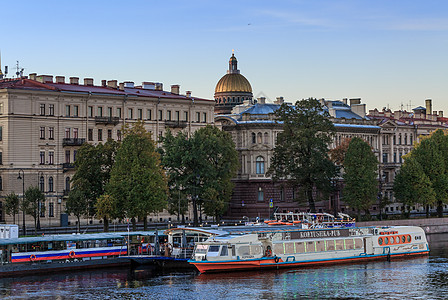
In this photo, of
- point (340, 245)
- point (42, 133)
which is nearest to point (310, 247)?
point (340, 245)

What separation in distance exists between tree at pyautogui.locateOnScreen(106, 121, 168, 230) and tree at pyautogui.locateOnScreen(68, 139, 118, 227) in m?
1.65

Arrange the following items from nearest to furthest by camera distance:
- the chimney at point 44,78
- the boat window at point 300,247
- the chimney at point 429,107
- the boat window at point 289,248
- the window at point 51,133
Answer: the boat window at point 289,248 < the boat window at point 300,247 < the window at point 51,133 < the chimney at point 44,78 < the chimney at point 429,107

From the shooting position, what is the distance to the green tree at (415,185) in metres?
98.8

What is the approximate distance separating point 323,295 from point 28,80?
174 feet

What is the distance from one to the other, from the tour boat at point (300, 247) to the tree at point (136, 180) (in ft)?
43.0

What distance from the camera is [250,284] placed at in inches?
2099

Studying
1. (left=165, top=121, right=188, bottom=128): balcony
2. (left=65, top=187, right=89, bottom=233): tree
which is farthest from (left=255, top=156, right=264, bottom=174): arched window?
(left=65, top=187, right=89, bottom=233): tree

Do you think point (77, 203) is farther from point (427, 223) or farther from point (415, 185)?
point (415, 185)

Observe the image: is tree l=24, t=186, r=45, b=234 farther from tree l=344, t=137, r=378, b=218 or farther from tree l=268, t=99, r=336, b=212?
tree l=344, t=137, r=378, b=218

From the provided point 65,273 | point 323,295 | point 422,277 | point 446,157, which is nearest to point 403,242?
point 422,277

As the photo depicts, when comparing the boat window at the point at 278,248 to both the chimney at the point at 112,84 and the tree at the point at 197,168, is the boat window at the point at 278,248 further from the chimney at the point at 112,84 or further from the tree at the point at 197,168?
the chimney at the point at 112,84

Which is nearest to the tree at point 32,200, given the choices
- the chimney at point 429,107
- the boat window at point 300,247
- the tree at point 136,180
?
the tree at point 136,180

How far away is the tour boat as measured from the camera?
58500mm

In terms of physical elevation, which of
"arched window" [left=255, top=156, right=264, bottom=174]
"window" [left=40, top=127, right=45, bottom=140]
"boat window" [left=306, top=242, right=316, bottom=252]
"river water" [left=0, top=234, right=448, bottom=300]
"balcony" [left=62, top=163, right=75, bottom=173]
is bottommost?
"river water" [left=0, top=234, right=448, bottom=300]
